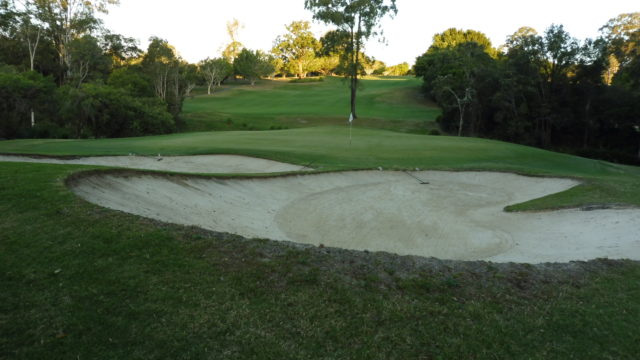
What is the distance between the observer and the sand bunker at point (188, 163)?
18453mm

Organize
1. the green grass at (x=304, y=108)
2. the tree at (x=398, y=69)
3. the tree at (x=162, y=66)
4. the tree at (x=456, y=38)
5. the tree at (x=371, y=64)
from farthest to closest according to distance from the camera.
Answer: the tree at (x=398, y=69) < the tree at (x=456, y=38) < the tree at (x=162, y=66) < the tree at (x=371, y=64) < the green grass at (x=304, y=108)

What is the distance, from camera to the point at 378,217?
1208 centimetres

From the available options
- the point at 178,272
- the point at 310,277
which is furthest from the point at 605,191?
the point at 178,272

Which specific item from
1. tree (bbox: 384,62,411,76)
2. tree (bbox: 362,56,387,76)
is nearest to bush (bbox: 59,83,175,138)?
tree (bbox: 362,56,387,76)

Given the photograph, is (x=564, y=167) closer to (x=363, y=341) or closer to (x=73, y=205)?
(x=363, y=341)

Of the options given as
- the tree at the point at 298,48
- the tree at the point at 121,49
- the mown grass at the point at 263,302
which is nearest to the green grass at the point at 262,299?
the mown grass at the point at 263,302

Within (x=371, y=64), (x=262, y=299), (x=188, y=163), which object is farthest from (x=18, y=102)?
(x=371, y=64)

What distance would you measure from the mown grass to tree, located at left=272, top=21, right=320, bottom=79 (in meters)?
107

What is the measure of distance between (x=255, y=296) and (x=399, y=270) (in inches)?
92.2

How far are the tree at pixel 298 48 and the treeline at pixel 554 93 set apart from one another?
217 ft

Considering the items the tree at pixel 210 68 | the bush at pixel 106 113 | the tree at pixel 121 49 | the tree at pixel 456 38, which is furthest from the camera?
the tree at pixel 456 38

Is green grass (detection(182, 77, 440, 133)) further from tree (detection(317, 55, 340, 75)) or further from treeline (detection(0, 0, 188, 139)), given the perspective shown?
tree (detection(317, 55, 340, 75))

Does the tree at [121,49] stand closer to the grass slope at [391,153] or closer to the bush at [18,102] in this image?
the bush at [18,102]

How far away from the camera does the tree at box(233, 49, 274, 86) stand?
90.0 metres
